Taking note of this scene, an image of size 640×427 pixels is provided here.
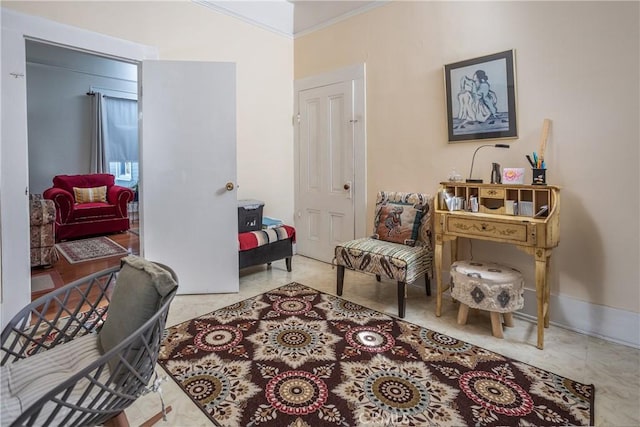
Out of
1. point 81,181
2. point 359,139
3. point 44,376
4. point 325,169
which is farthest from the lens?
point 81,181

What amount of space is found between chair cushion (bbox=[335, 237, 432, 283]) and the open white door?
3.40 feet

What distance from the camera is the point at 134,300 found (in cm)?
130

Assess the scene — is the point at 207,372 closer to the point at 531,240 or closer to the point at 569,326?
the point at 531,240

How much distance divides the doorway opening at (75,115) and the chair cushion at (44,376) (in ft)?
14.6

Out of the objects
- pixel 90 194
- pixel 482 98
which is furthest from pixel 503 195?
pixel 90 194

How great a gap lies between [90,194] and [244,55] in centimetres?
→ 385

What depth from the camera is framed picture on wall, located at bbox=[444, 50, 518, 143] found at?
259 centimetres

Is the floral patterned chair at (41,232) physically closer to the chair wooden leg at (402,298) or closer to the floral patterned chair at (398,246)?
the floral patterned chair at (398,246)

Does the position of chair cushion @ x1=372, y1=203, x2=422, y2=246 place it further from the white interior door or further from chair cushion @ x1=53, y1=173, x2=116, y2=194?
chair cushion @ x1=53, y1=173, x2=116, y2=194

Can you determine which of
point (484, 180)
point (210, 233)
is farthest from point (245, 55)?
point (484, 180)

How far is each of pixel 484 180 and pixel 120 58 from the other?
3.08 metres

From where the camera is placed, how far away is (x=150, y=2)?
3061 millimetres

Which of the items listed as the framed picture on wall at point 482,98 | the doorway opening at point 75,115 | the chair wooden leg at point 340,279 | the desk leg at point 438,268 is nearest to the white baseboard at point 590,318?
the desk leg at point 438,268

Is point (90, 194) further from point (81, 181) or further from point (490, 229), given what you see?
point (490, 229)
